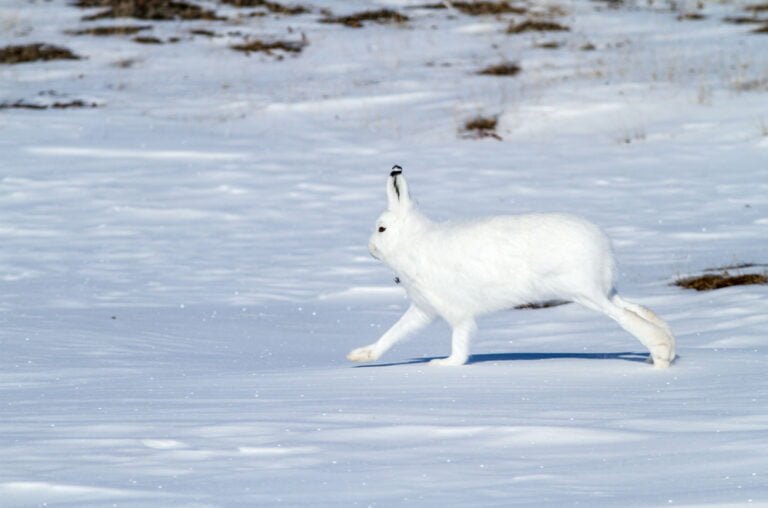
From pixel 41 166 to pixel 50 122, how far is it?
2.25 meters

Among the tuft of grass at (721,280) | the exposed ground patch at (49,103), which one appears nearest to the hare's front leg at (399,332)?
the tuft of grass at (721,280)

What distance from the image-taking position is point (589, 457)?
3.76m

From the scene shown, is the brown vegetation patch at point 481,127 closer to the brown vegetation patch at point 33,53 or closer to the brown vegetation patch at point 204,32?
the brown vegetation patch at point 204,32

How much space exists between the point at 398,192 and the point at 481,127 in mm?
10304

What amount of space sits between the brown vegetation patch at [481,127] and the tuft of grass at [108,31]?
27.0 ft

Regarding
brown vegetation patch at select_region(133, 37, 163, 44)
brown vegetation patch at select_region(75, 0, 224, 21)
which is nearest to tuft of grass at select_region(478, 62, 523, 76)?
brown vegetation patch at select_region(133, 37, 163, 44)

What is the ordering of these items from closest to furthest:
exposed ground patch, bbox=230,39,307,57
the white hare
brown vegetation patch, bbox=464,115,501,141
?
1. the white hare
2. brown vegetation patch, bbox=464,115,501,141
3. exposed ground patch, bbox=230,39,307,57

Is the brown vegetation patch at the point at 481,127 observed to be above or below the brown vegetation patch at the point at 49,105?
below

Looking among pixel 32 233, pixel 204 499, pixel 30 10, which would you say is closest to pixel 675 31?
pixel 30 10

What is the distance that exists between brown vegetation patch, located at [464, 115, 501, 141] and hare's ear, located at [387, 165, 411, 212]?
10.0 m

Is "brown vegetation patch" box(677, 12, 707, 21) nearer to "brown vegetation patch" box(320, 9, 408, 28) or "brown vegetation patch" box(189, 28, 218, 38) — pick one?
"brown vegetation patch" box(320, 9, 408, 28)

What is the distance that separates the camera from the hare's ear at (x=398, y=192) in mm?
6520

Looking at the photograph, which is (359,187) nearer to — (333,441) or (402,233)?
(402,233)

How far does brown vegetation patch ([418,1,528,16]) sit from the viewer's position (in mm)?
24281
